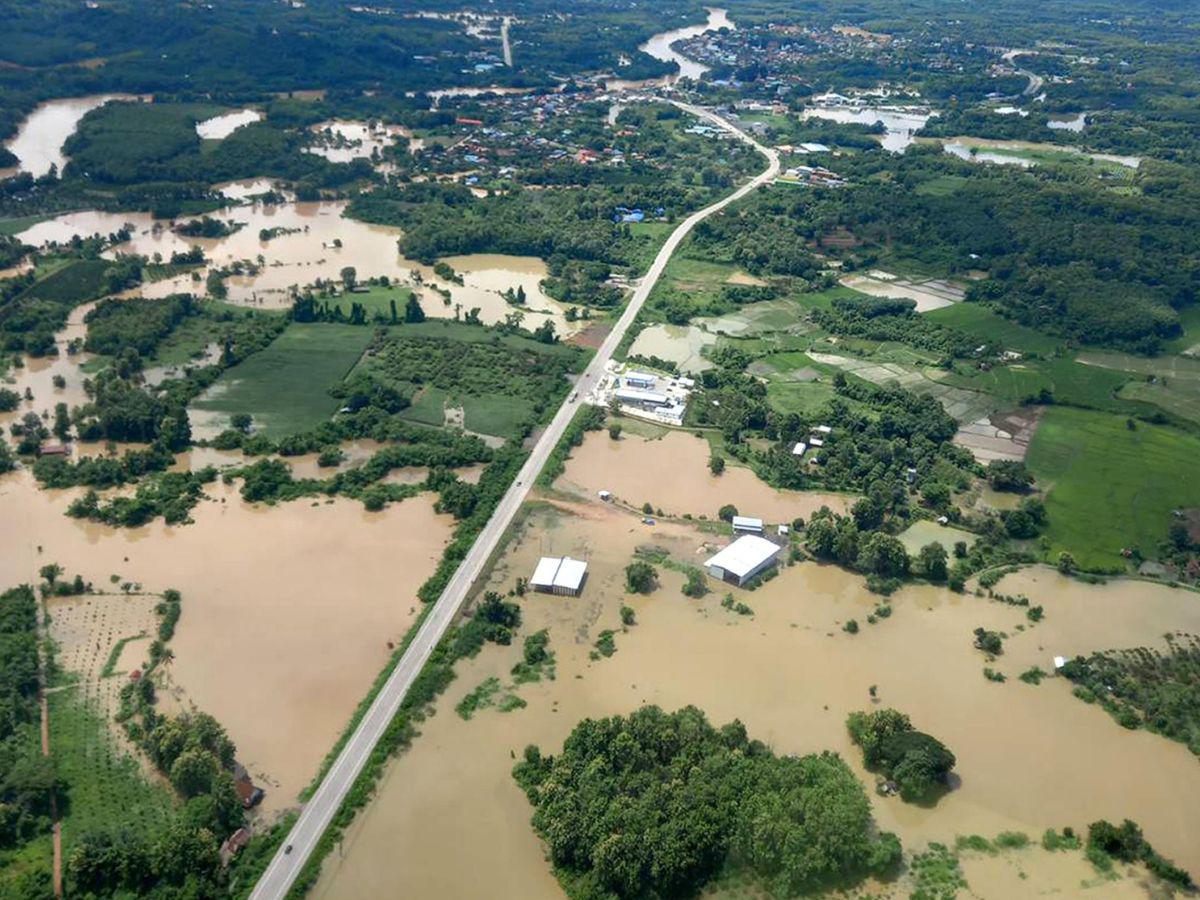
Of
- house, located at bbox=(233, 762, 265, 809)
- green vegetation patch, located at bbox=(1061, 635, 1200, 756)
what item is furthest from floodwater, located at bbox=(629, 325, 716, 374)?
house, located at bbox=(233, 762, 265, 809)

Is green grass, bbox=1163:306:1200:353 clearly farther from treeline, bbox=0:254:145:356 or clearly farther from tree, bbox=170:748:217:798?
treeline, bbox=0:254:145:356

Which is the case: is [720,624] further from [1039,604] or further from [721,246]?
[721,246]

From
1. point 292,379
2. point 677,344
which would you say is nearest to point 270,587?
A: point 292,379

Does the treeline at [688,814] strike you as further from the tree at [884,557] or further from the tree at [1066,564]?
the tree at [1066,564]

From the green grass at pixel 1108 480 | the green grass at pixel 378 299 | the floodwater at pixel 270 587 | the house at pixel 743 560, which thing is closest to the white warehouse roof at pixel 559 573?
the floodwater at pixel 270 587

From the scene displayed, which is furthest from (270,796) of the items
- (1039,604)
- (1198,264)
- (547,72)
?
(547,72)

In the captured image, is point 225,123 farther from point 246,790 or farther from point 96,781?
point 246,790
